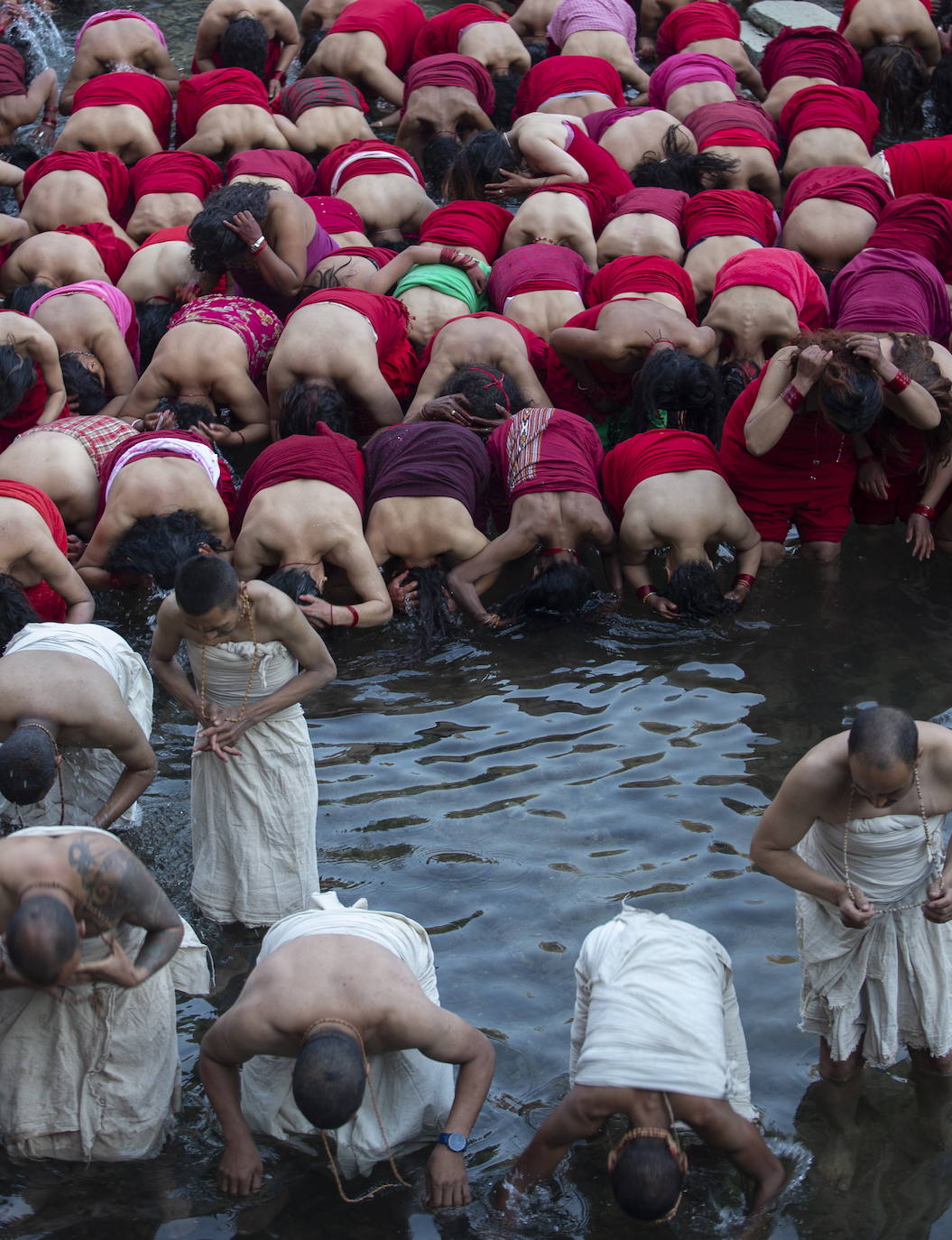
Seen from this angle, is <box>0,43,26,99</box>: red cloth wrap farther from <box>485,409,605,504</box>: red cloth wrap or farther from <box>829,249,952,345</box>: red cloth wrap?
<box>829,249,952,345</box>: red cloth wrap

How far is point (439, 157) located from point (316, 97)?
2.97 feet

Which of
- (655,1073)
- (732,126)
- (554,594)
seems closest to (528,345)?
(554,594)

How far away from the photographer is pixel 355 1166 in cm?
356

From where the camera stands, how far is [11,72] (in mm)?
8797

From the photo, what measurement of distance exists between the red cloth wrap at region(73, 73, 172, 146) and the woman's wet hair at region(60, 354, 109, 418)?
2.58 metres

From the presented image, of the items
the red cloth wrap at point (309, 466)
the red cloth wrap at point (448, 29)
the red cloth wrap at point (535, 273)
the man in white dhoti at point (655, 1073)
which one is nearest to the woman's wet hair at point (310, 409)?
the red cloth wrap at point (309, 466)

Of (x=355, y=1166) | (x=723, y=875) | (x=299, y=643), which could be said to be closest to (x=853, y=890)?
(x=723, y=875)

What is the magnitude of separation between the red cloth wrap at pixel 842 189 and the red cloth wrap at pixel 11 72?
449 centimetres

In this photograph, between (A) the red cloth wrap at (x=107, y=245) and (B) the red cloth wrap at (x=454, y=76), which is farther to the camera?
(B) the red cloth wrap at (x=454, y=76)

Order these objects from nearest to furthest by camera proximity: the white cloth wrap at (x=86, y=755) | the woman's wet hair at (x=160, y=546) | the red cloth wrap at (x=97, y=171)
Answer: the white cloth wrap at (x=86, y=755)
the woman's wet hair at (x=160, y=546)
the red cloth wrap at (x=97, y=171)

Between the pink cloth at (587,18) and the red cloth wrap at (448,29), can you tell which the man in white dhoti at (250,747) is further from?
the pink cloth at (587,18)

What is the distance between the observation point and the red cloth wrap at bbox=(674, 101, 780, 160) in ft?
26.6

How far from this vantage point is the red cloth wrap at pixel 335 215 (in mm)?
7609

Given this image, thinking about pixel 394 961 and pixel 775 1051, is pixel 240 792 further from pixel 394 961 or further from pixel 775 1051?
pixel 775 1051
